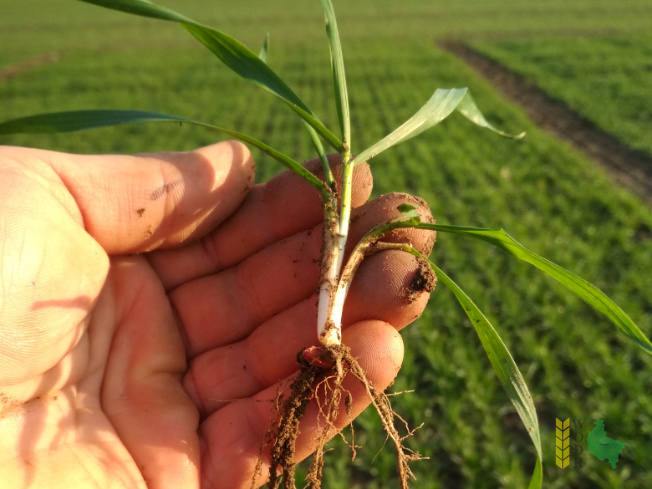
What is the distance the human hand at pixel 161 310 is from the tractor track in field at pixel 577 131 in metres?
4.91

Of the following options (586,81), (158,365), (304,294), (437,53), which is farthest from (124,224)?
(437,53)

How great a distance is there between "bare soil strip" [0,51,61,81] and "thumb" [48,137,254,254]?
1401 centimetres

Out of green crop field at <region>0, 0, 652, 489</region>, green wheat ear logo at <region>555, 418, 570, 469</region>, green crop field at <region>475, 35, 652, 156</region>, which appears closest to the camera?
green wheat ear logo at <region>555, 418, 570, 469</region>

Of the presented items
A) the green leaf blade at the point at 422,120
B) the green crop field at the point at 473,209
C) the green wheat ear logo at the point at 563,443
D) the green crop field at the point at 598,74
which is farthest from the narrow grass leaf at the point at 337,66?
the green crop field at the point at 598,74

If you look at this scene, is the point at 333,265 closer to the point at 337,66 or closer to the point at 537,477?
the point at 337,66

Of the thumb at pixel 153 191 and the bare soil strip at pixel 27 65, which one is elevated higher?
the thumb at pixel 153 191

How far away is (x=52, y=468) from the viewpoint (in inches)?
51.7

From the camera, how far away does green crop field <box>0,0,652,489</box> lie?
2.48 metres

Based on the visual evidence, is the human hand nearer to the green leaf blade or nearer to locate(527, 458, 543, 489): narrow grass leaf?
the green leaf blade

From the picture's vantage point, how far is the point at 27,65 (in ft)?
48.0

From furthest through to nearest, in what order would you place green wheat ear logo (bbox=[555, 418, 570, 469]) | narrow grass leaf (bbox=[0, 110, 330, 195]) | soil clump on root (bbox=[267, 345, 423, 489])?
green wheat ear logo (bbox=[555, 418, 570, 469])
soil clump on root (bbox=[267, 345, 423, 489])
narrow grass leaf (bbox=[0, 110, 330, 195])

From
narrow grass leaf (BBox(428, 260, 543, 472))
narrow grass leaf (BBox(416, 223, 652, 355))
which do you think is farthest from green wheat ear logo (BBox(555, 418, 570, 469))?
narrow grass leaf (BBox(416, 223, 652, 355))

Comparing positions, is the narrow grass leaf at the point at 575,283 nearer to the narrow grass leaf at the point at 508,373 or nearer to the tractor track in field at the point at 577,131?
the narrow grass leaf at the point at 508,373

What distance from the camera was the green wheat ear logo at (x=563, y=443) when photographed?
2268 millimetres
